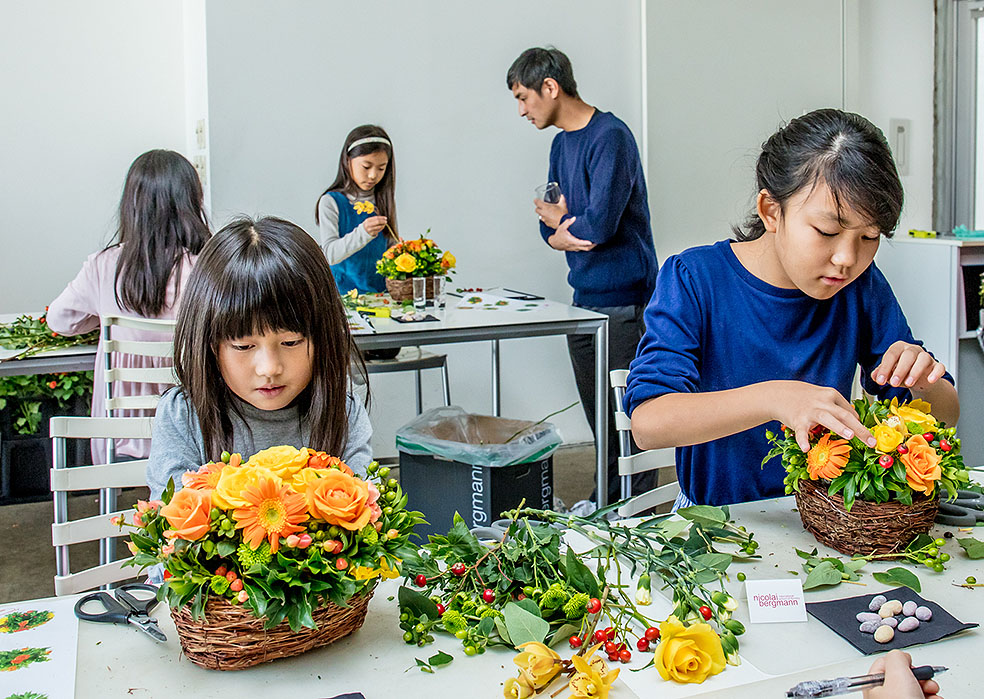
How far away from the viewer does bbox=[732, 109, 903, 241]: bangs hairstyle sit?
1.40 meters

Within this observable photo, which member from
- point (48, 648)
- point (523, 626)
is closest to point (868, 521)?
point (523, 626)

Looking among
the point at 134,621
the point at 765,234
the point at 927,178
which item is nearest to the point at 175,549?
the point at 134,621

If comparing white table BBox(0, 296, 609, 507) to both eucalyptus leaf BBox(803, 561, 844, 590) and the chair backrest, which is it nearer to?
the chair backrest

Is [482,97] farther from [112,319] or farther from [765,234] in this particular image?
[765,234]

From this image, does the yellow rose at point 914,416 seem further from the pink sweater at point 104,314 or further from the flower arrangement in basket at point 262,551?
the pink sweater at point 104,314

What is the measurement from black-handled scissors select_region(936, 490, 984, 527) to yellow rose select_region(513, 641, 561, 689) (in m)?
0.81

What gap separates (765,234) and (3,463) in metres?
3.13

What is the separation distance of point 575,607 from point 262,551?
0.36 m

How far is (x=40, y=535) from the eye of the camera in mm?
3705

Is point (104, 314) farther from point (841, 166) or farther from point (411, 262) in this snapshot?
point (841, 166)

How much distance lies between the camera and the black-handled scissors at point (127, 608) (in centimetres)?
115

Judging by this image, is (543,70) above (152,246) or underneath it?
above

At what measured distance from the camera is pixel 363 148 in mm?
4312

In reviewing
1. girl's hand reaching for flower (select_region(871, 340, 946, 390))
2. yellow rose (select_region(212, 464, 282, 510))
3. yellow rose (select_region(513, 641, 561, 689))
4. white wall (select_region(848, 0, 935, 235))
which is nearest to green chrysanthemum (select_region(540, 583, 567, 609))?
yellow rose (select_region(513, 641, 561, 689))
